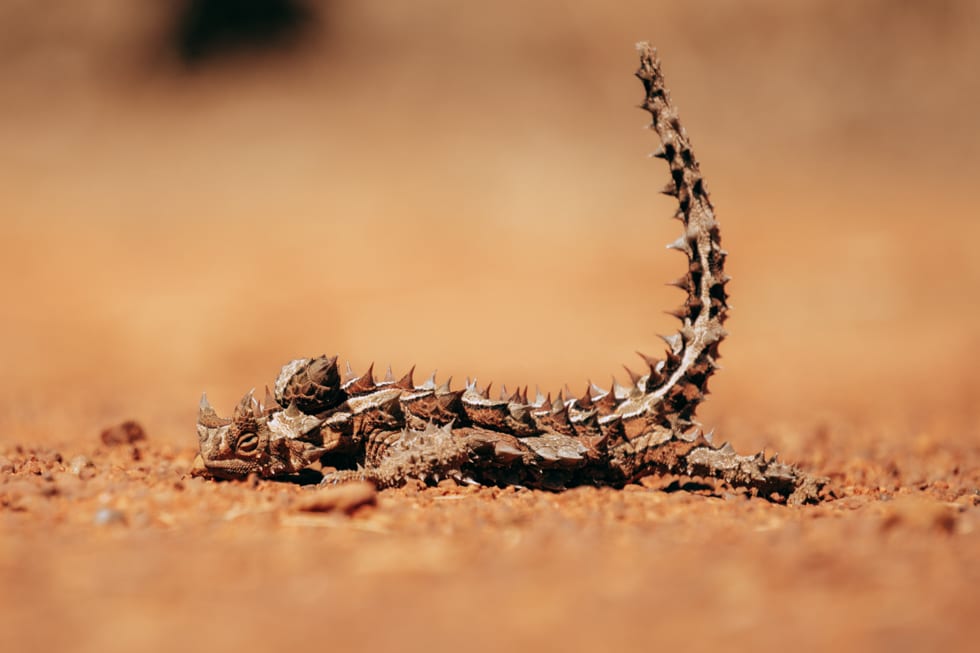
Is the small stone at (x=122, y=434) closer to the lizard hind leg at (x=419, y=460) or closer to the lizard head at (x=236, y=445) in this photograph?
the lizard head at (x=236, y=445)

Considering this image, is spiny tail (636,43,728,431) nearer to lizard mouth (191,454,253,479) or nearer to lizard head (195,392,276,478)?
lizard head (195,392,276,478)

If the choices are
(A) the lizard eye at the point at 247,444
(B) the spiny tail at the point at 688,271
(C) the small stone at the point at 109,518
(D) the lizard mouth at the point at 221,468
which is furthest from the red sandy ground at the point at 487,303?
(B) the spiny tail at the point at 688,271

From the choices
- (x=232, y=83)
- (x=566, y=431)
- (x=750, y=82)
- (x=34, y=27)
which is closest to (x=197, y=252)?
(x=232, y=83)

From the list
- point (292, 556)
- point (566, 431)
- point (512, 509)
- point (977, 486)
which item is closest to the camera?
point (292, 556)

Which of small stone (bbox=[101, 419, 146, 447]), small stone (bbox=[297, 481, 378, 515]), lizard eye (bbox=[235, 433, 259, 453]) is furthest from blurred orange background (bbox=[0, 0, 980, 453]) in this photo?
small stone (bbox=[297, 481, 378, 515])

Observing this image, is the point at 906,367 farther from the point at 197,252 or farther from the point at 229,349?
Result: the point at 197,252
